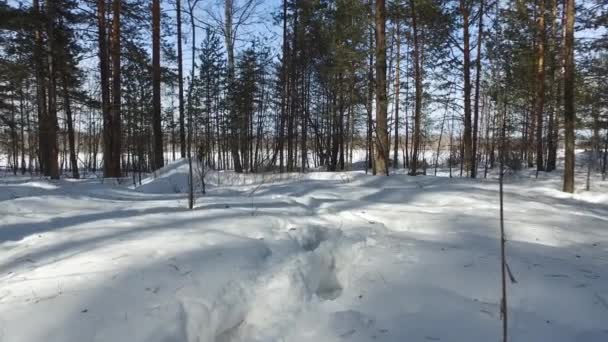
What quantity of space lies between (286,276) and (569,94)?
876 centimetres

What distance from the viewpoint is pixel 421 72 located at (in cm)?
1360

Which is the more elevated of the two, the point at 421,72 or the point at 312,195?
the point at 421,72

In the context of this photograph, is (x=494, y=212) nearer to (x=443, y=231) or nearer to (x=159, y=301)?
(x=443, y=231)

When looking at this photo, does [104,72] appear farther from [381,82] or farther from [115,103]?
[381,82]

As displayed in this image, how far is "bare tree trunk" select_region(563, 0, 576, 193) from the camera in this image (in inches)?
299

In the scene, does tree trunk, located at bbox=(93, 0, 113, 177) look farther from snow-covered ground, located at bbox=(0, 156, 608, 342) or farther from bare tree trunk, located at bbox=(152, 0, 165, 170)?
snow-covered ground, located at bbox=(0, 156, 608, 342)

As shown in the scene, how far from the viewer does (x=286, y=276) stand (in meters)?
2.11

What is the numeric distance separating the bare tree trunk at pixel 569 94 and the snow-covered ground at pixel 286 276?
535 centimetres

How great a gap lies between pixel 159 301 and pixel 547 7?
16.4m

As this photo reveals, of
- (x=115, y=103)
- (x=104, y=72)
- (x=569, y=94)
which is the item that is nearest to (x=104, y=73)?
(x=104, y=72)

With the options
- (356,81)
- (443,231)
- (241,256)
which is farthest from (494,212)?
(356,81)

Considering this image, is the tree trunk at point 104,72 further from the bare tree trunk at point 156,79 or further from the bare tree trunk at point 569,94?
the bare tree trunk at point 569,94

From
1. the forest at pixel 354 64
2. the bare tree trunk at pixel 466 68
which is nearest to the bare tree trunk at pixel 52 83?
the forest at pixel 354 64

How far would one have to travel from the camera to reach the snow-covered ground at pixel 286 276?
60.3 inches
